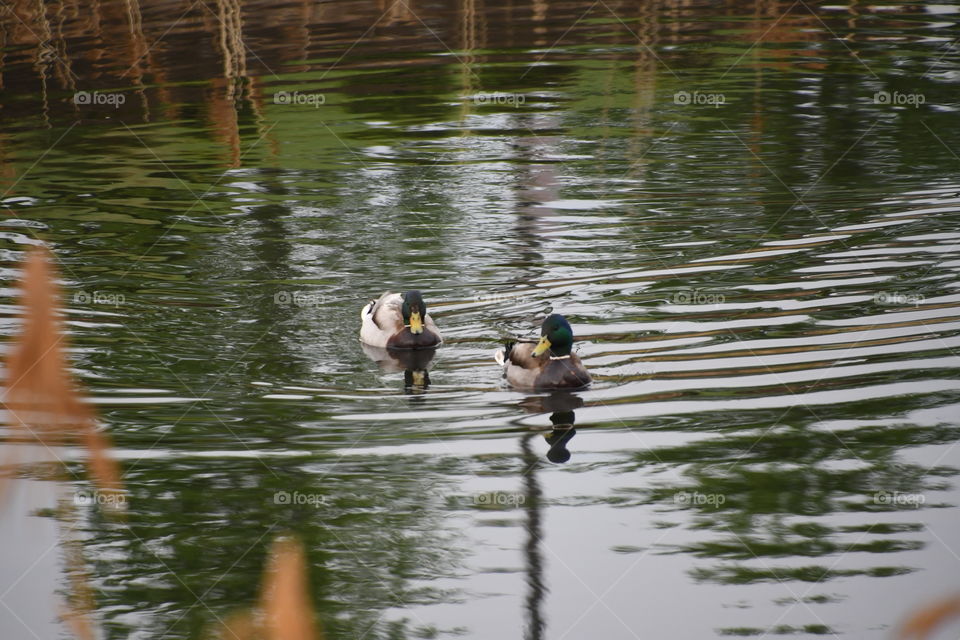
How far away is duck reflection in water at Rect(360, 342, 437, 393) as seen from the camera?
31.3ft

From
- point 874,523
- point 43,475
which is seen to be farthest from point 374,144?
point 874,523

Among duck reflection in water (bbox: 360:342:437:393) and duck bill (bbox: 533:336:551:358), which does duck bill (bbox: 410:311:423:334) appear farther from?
duck bill (bbox: 533:336:551:358)

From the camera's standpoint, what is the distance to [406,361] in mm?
9883

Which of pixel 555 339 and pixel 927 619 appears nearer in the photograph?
pixel 927 619

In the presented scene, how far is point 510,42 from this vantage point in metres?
26.2

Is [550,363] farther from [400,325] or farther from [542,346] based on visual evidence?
[400,325]

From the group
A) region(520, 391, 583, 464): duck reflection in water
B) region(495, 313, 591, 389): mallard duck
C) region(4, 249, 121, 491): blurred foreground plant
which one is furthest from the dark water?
region(4, 249, 121, 491): blurred foreground plant

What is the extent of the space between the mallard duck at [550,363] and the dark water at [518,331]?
0.15 metres

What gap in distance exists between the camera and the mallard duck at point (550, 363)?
29.4ft

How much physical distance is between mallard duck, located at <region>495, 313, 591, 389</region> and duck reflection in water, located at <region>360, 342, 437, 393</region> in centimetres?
79

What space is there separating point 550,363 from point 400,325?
1548 millimetres

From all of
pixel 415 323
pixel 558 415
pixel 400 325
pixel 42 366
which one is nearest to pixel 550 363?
pixel 558 415

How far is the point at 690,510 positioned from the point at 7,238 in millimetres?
9380

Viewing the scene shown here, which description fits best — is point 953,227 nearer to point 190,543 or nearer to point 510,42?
point 190,543
